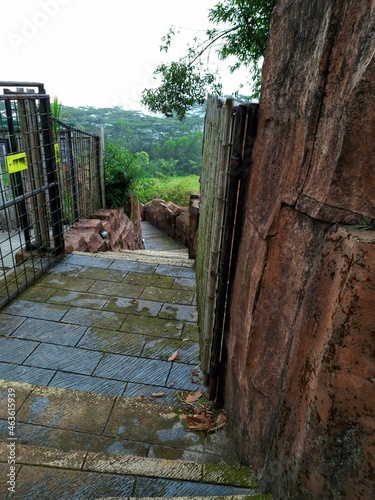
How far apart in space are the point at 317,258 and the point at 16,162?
3.19 metres

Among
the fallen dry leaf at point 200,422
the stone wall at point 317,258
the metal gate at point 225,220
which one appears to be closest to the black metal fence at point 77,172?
the metal gate at point 225,220

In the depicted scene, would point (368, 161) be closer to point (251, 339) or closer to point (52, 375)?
point (251, 339)

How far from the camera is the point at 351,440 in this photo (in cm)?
107

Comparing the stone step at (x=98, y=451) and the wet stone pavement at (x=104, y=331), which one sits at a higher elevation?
the stone step at (x=98, y=451)

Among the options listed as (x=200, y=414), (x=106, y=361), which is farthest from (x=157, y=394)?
(x=106, y=361)

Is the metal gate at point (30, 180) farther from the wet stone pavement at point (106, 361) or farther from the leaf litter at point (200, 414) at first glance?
the leaf litter at point (200, 414)

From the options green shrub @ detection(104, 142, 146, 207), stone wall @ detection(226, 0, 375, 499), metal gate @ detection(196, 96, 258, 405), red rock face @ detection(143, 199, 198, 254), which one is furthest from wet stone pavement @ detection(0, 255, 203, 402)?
red rock face @ detection(143, 199, 198, 254)

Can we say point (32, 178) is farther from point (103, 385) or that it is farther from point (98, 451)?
point (98, 451)

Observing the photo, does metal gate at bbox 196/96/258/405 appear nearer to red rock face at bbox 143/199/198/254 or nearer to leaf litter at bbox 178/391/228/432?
leaf litter at bbox 178/391/228/432

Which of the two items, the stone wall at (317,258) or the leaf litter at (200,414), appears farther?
the leaf litter at (200,414)

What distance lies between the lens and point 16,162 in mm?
3463

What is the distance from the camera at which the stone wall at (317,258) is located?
987 mm

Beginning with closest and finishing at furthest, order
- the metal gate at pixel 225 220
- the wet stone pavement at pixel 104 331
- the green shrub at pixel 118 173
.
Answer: the metal gate at pixel 225 220, the wet stone pavement at pixel 104 331, the green shrub at pixel 118 173

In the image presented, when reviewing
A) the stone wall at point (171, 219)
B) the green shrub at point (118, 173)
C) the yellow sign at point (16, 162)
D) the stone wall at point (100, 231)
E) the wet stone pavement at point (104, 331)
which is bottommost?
the stone wall at point (171, 219)
